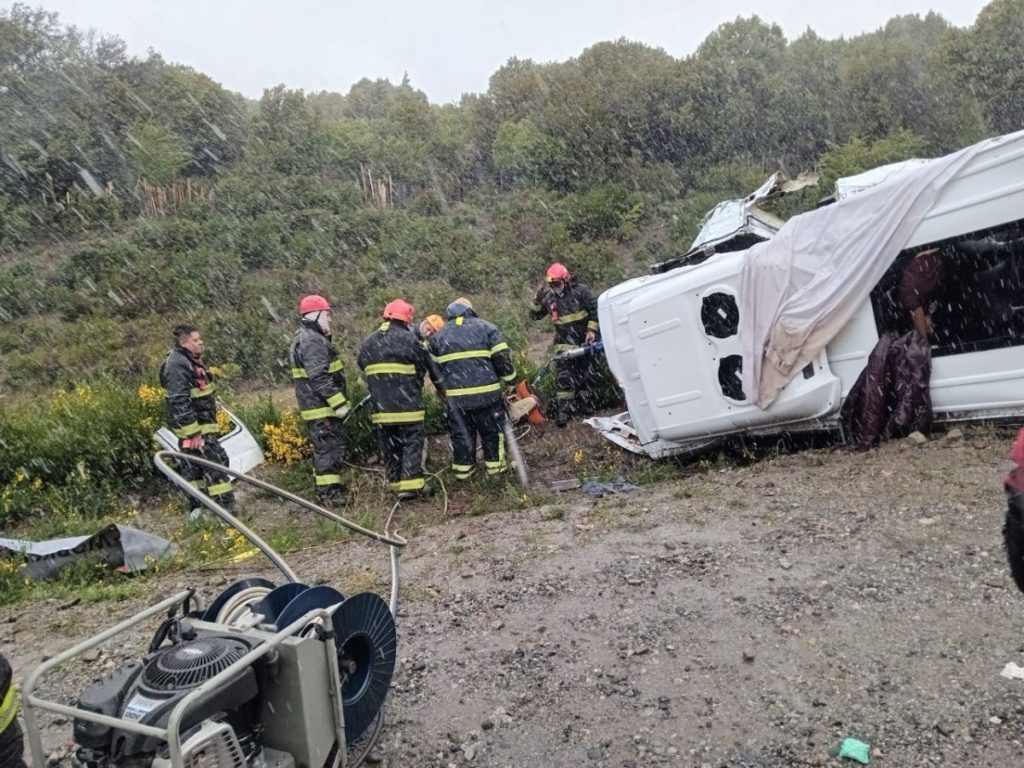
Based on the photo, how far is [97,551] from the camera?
6293 millimetres

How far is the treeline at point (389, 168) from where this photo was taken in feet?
59.8

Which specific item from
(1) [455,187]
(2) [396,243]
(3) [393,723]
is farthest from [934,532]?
(1) [455,187]

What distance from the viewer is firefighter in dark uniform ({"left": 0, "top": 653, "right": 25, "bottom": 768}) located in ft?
7.85

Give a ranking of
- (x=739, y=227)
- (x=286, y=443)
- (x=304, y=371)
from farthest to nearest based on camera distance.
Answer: (x=286, y=443) → (x=739, y=227) → (x=304, y=371)

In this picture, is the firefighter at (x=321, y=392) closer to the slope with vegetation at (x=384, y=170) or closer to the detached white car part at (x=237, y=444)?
the detached white car part at (x=237, y=444)

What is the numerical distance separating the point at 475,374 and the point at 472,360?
13 cm

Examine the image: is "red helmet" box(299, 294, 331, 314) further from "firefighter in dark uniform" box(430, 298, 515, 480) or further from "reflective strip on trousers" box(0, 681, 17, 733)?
"reflective strip on trousers" box(0, 681, 17, 733)

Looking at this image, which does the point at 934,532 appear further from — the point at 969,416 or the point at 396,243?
the point at 396,243

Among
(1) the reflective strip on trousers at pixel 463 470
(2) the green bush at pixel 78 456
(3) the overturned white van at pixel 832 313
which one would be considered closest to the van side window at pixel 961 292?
(3) the overturned white van at pixel 832 313

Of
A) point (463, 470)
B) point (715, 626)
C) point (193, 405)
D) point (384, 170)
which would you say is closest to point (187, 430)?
point (193, 405)

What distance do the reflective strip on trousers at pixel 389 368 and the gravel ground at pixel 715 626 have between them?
5.66ft

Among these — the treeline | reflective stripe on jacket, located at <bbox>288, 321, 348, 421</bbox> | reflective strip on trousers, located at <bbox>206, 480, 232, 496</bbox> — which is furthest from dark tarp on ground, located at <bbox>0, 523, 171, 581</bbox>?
the treeline

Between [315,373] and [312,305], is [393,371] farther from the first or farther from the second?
[312,305]

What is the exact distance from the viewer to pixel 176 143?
993 inches
